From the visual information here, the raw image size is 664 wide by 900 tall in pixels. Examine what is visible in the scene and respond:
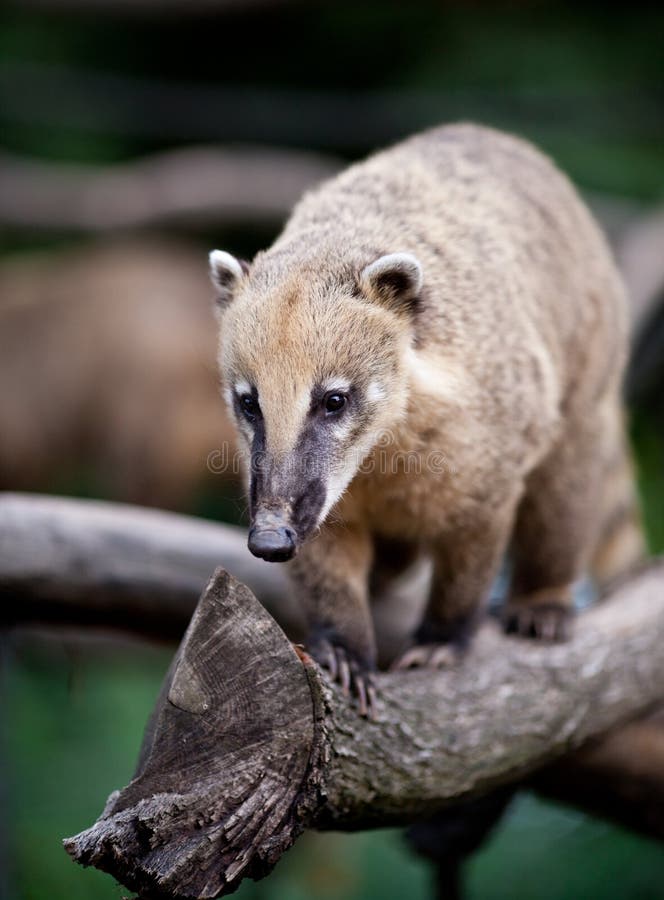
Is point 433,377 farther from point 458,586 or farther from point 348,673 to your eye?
point 348,673

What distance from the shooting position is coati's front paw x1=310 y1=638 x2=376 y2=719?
9.11ft

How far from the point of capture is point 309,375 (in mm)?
2676

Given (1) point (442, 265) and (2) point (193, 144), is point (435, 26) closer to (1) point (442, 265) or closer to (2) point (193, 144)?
(2) point (193, 144)

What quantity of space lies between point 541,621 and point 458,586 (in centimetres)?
45

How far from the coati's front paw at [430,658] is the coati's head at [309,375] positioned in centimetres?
82

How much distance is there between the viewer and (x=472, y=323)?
3.17 m

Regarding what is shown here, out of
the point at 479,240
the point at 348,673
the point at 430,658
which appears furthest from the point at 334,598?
the point at 479,240

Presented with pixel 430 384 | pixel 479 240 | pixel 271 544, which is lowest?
pixel 271 544

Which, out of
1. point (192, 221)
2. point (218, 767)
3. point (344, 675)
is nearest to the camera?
point (218, 767)

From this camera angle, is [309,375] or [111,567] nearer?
[309,375]

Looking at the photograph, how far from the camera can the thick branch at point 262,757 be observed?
2.17 meters

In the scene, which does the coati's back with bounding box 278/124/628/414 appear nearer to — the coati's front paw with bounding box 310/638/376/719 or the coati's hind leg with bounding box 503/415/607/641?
the coati's hind leg with bounding box 503/415/607/641

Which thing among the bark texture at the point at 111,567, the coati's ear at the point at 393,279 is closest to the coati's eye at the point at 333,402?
the coati's ear at the point at 393,279

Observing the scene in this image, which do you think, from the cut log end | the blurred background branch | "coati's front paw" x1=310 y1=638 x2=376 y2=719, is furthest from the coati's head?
the blurred background branch
